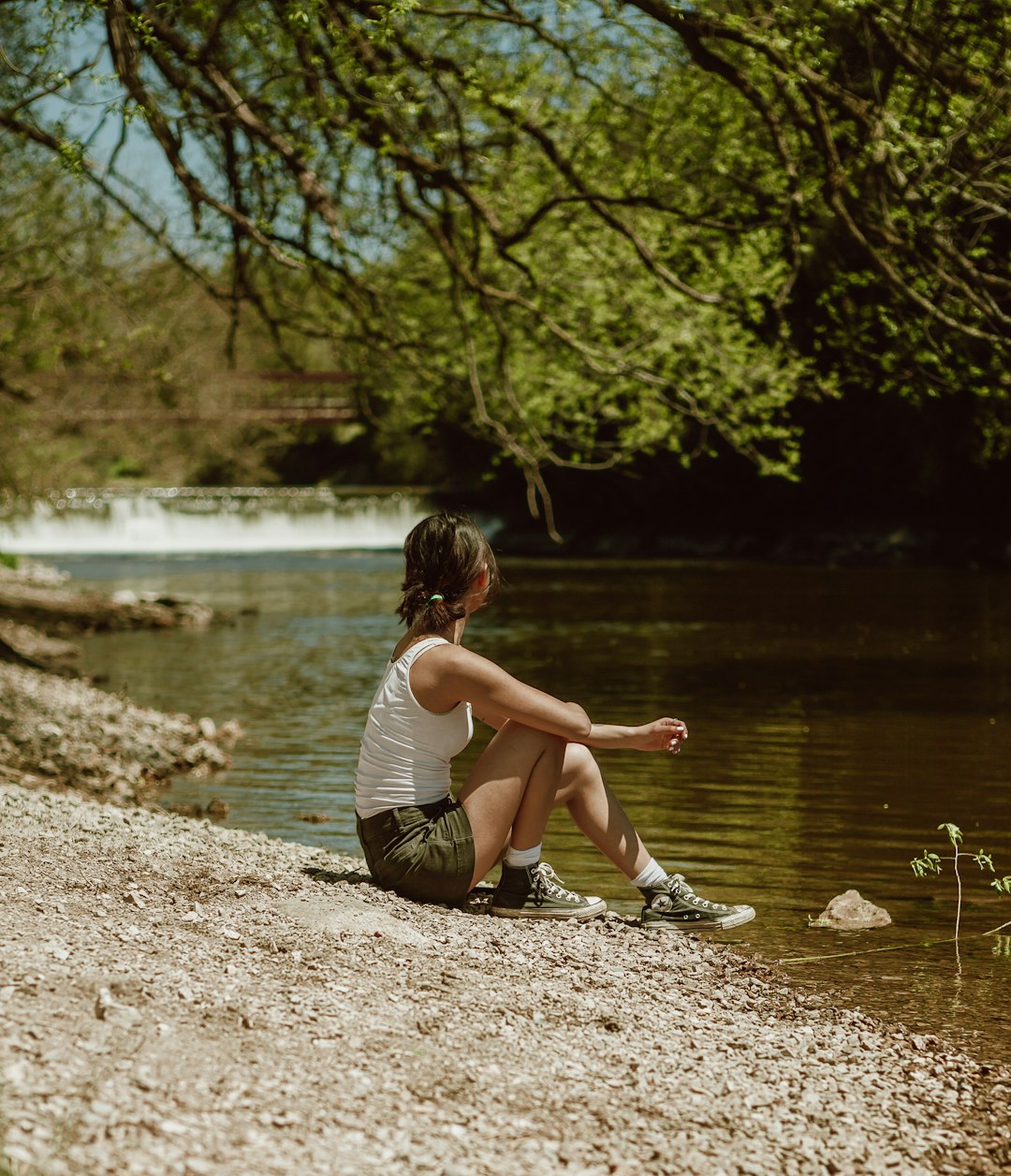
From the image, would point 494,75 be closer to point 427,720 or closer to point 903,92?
point 903,92

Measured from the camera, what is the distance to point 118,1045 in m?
3.88

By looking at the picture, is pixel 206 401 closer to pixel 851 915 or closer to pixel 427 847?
pixel 851 915

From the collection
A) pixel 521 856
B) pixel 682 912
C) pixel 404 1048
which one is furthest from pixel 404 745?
pixel 404 1048

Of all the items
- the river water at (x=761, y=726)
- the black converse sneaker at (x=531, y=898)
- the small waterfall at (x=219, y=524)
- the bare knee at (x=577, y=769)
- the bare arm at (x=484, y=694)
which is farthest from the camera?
the small waterfall at (x=219, y=524)

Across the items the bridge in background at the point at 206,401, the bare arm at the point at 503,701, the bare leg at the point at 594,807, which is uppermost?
the bridge in background at the point at 206,401

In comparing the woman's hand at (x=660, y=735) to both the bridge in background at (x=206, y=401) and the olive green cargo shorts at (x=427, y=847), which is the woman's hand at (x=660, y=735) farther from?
the bridge in background at (x=206, y=401)

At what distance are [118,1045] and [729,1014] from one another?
226cm

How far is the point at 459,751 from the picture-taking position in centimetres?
589

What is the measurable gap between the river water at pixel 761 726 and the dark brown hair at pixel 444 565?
2035 mm

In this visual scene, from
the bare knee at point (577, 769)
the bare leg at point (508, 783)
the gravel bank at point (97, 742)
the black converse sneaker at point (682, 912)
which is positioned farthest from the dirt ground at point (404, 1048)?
the gravel bank at point (97, 742)

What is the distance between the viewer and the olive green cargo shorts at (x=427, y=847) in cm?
594

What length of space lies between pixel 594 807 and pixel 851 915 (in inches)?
65.7

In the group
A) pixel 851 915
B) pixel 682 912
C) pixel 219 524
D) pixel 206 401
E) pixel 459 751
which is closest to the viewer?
pixel 459 751

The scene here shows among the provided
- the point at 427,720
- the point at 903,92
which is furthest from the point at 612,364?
the point at 427,720
